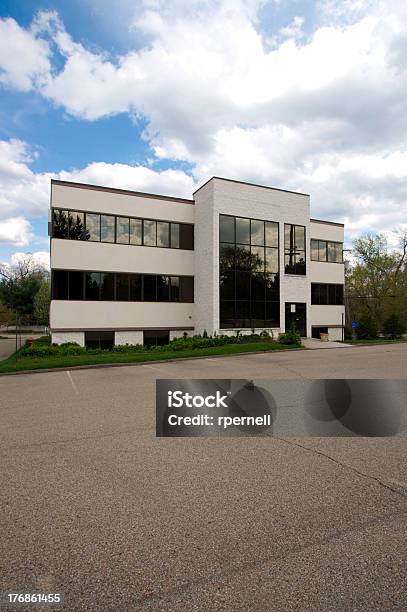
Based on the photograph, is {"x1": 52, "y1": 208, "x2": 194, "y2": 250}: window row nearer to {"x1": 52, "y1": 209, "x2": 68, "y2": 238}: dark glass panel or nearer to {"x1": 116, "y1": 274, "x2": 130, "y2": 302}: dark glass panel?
{"x1": 52, "y1": 209, "x2": 68, "y2": 238}: dark glass panel

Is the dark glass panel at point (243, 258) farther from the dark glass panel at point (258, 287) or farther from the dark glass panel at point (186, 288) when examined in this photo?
the dark glass panel at point (186, 288)

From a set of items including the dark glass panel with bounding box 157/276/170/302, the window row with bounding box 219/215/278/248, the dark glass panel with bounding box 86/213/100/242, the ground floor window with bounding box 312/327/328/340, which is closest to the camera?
the dark glass panel with bounding box 86/213/100/242

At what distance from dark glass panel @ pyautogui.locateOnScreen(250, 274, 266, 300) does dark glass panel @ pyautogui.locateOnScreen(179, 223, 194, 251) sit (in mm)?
4888

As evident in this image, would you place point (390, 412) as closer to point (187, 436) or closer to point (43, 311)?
point (187, 436)

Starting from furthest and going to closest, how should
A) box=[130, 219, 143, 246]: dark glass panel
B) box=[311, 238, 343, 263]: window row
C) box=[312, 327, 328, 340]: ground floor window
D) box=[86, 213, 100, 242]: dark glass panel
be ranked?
1. box=[311, 238, 343, 263]: window row
2. box=[312, 327, 328, 340]: ground floor window
3. box=[130, 219, 143, 246]: dark glass panel
4. box=[86, 213, 100, 242]: dark glass panel

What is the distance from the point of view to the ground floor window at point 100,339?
23.8 meters

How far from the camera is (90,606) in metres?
2.60

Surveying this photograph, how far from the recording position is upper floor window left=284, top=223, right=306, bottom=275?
90.5ft

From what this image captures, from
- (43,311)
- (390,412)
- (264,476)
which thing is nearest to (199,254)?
(390,412)

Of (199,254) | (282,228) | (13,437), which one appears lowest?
(13,437)

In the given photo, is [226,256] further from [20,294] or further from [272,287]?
[20,294]

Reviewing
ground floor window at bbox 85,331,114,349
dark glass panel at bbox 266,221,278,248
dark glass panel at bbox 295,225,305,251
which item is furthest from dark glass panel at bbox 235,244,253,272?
ground floor window at bbox 85,331,114,349

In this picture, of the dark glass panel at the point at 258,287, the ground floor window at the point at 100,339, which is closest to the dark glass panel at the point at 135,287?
the ground floor window at the point at 100,339

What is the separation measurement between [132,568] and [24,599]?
2.46 ft
